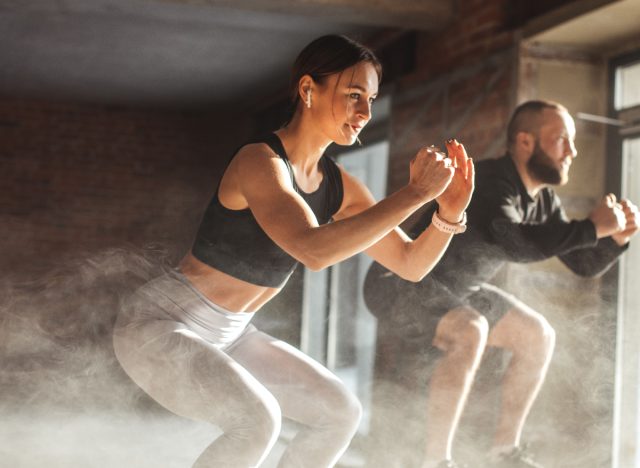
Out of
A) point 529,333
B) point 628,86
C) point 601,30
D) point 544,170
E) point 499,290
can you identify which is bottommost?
point 529,333

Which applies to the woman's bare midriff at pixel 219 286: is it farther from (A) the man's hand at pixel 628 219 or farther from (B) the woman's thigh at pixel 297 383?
(A) the man's hand at pixel 628 219

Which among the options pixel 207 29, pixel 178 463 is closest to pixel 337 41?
pixel 178 463

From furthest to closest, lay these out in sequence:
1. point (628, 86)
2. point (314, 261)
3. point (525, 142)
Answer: point (628, 86)
point (525, 142)
point (314, 261)

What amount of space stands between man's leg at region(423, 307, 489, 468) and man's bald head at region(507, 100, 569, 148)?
0.66 meters

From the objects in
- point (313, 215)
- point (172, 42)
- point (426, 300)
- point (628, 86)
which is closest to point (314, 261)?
point (313, 215)

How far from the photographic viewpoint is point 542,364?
2.84m

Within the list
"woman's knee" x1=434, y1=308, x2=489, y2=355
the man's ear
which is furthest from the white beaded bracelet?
the man's ear

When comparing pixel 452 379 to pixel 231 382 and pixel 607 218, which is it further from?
pixel 231 382

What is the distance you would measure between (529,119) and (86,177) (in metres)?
4.89

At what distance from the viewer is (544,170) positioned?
2879mm

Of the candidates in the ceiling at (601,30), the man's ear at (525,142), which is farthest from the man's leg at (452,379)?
the ceiling at (601,30)

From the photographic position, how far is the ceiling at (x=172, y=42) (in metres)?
4.14

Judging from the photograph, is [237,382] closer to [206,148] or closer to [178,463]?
[178,463]

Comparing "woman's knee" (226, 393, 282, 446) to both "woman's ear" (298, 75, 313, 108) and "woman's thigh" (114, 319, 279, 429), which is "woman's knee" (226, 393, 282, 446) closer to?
"woman's thigh" (114, 319, 279, 429)
